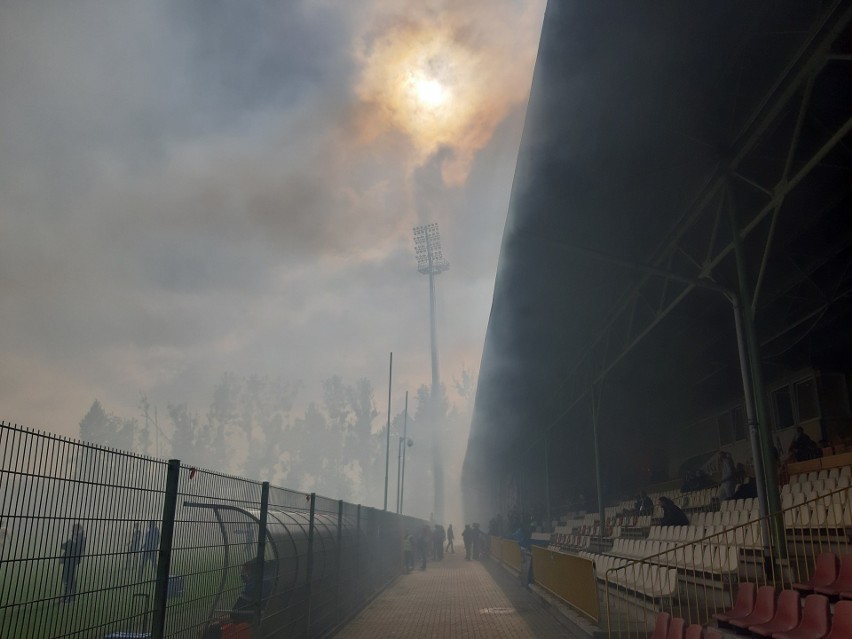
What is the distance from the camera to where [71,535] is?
12.9 ft

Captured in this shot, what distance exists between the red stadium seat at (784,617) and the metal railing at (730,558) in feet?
1.85

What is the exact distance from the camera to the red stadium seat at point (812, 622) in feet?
20.2

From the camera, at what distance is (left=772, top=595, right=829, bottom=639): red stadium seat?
616 centimetres

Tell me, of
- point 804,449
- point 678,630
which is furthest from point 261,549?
point 804,449

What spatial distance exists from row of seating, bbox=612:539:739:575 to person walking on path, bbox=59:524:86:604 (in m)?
6.81

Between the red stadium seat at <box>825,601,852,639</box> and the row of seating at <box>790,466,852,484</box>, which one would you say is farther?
the row of seating at <box>790,466,852,484</box>

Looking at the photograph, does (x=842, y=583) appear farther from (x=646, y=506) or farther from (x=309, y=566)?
(x=646, y=506)

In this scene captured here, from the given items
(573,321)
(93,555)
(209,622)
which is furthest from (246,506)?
(573,321)

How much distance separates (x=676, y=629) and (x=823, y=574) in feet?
6.25

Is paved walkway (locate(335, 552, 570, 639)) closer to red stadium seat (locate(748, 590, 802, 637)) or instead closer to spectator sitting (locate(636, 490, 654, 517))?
spectator sitting (locate(636, 490, 654, 517))

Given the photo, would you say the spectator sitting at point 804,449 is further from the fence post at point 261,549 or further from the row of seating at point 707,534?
the fence post at point 261,549

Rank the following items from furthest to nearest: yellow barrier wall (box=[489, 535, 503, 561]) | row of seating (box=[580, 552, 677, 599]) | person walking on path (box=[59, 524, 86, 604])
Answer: yellow barrier wall (box=[489, 535, 503, 561]) → row of seating (box=[580, 552, 677, 599]) → person walking on path (box=[59, 524, 86, 604])

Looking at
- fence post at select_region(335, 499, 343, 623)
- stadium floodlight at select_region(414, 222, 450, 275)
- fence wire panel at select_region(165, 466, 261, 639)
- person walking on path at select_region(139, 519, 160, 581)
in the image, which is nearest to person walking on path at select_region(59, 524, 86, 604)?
person walking on path at select_region(139, 519, 160, 581)

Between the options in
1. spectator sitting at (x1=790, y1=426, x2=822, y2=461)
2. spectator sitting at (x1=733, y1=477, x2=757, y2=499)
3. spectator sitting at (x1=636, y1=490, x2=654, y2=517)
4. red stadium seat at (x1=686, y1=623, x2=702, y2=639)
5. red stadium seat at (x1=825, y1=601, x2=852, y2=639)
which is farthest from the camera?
spectator sitting at (x1=636, y1=490, x2=654, y2=517)
